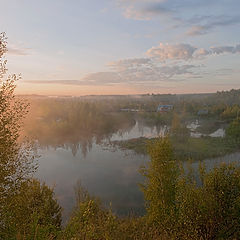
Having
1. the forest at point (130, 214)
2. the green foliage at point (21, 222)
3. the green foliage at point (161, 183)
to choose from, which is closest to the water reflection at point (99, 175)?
the forest at point (130, 214)

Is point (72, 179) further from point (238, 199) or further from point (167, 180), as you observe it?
point (238, 199)

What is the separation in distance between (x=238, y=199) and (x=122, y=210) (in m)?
18.2

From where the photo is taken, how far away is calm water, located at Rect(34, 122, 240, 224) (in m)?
29.9

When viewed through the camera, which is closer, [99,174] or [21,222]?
[21,222]

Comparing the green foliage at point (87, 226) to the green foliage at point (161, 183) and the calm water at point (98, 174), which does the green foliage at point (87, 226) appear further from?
the calm water at point (98, 174)

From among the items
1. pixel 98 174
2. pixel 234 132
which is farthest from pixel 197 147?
pixel 98 174

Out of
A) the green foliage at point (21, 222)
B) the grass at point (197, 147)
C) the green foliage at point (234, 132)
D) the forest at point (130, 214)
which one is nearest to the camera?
the green foliage at point (21, 222)

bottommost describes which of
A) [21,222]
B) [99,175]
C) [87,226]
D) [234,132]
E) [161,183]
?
[99,175]

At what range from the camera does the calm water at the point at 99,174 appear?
98.0ft

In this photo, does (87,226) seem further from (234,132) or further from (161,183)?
(234,132)

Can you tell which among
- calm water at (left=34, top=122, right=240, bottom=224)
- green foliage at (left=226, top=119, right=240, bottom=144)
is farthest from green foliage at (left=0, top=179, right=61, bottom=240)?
green foliage at (left=226, top=119, right=240, bottom=144)

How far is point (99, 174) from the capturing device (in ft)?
129

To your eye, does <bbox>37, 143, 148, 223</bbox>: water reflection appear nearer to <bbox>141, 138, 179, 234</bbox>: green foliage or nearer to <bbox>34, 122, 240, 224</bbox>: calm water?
<bbox>34, 122, 240, 224</bbox>: calm water

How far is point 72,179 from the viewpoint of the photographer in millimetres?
37500
